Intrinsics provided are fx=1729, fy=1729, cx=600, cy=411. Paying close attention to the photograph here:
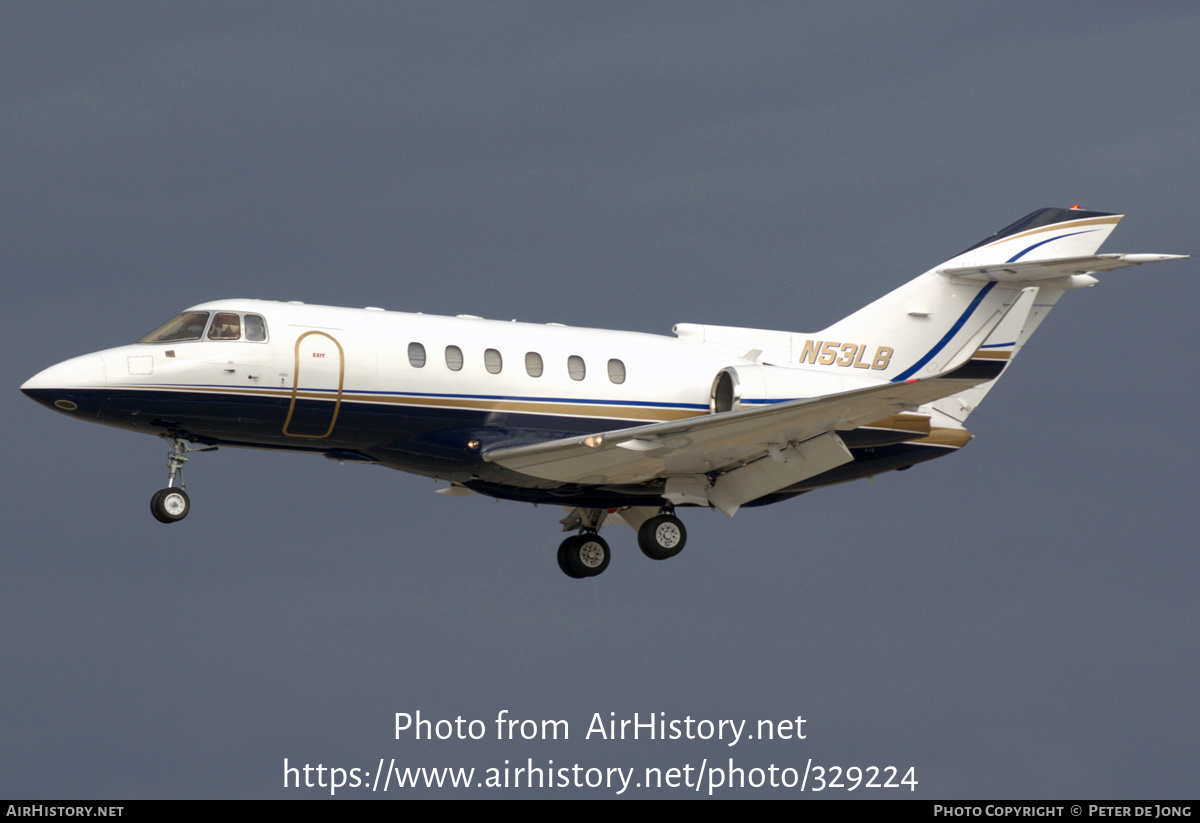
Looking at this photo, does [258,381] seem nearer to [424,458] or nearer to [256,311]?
[256,311]

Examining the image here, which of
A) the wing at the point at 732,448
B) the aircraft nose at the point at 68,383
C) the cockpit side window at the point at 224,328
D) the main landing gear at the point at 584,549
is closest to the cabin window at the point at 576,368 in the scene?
the wing at the point at 732,448

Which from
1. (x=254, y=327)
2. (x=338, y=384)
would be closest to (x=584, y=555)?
(x=338, y=384)

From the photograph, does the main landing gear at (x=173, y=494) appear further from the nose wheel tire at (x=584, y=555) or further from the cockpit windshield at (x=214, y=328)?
the nose wheel tire at (x=584, y=555)

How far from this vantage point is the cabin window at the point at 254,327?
2527cm

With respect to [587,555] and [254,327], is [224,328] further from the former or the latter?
[587,555]

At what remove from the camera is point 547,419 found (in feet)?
88.4

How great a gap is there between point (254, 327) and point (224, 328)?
1.41ft

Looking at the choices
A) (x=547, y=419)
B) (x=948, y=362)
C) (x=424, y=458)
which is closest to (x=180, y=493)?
(x=424, y=458)

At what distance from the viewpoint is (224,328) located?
2523cm

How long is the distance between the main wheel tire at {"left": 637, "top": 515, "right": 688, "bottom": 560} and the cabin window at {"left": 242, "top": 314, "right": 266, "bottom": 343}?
700 centimetres

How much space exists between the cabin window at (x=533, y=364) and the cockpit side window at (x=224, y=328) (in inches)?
177

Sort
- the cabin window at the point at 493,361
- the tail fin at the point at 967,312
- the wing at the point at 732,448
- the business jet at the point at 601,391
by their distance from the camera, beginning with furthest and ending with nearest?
1. the tail fin at the point at 967,312
2. the cabin window at the point at 493,361
3. the business jet at the point at 601,391
4. the wing at the point at 732,448

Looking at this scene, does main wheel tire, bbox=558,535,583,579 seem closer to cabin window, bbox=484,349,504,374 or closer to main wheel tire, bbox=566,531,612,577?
main wheel tire, bbox=566,531,612,577

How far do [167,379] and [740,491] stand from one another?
30.2ft
